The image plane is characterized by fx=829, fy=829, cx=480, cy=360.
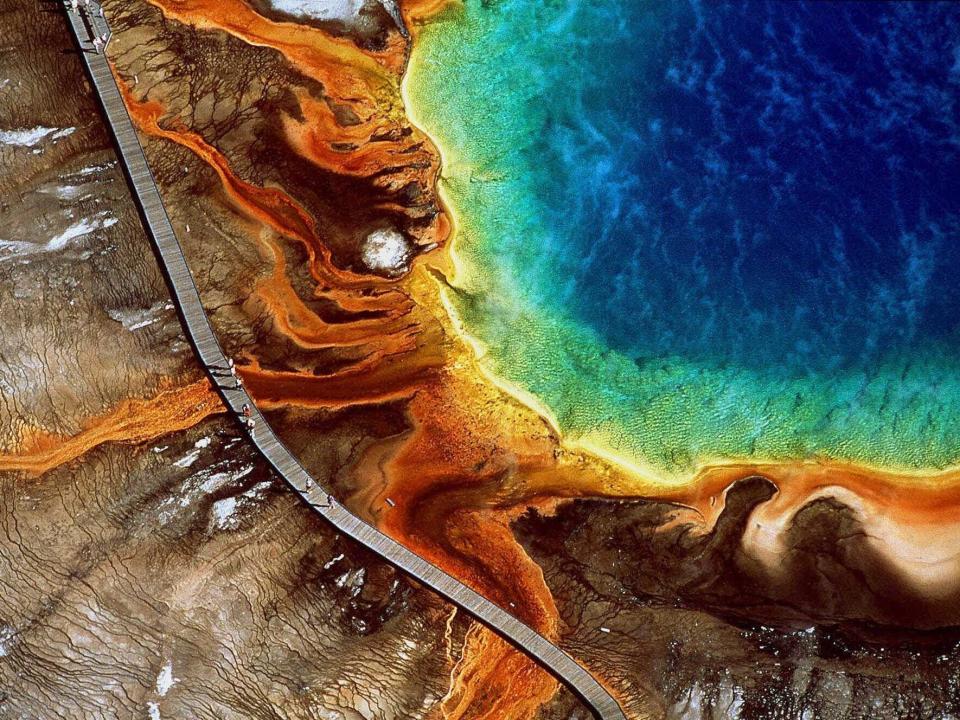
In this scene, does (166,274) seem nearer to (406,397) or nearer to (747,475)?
(406,397)

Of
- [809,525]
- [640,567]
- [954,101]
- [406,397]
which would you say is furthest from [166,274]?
[954,101]

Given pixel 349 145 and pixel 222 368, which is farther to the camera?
pixel 349 145

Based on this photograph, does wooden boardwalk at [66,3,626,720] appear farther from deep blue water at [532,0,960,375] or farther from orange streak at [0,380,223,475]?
deep blue water at [532,0,960,375]

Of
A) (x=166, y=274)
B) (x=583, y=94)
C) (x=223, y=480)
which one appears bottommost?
(x=223, y=480)

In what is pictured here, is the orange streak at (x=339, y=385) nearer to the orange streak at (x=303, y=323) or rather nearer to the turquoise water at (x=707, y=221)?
the orange streak at (x=303, y=323)

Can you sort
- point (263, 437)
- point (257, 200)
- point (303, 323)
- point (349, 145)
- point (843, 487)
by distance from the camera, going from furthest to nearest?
point (349, 145) < point (257, 200) < point (303, 323) < point (843, 487) < point (263, 437)

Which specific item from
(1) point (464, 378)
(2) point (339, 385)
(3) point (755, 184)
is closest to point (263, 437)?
(2) point (339, 385)

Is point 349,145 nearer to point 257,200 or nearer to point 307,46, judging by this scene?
point 257,200

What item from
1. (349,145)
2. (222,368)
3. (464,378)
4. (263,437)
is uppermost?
(349,145)

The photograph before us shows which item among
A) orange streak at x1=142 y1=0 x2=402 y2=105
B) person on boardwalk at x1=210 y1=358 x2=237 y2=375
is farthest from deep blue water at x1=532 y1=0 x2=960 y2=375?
person on boardwalk at x1=210 y1=358 x2=237 y2=375
